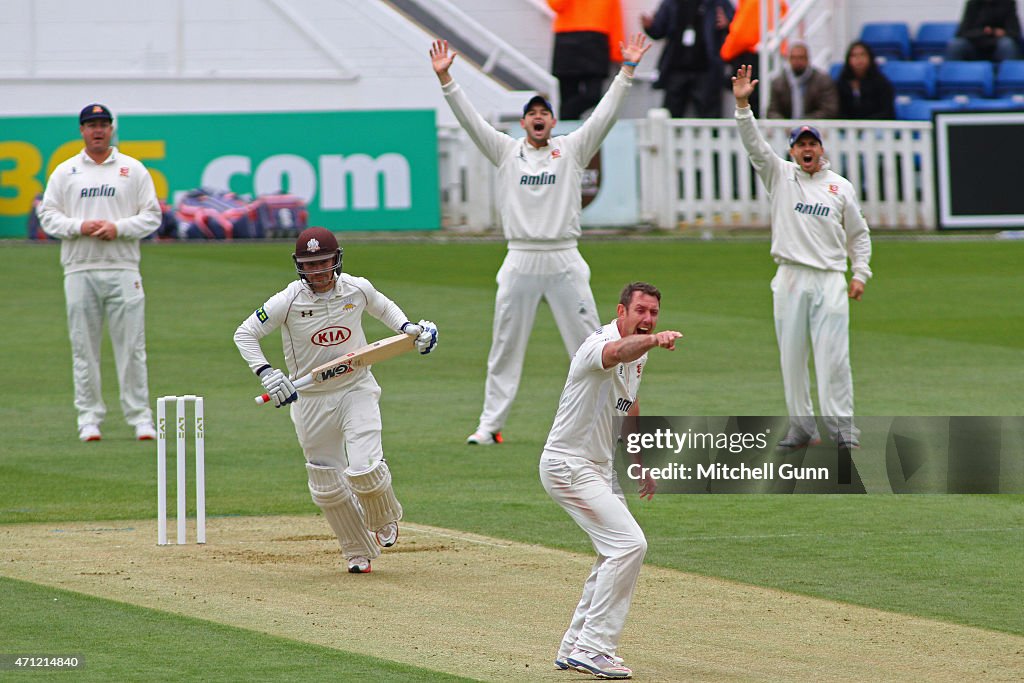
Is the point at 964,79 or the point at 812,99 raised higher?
the point at 964,79

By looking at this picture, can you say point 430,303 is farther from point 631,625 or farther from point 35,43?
point 631,625

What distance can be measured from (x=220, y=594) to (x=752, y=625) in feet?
8.19

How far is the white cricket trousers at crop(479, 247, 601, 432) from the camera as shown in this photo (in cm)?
1216

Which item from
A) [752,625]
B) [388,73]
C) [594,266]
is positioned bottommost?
[752,625]

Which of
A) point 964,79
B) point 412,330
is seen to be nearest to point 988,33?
point 964,79

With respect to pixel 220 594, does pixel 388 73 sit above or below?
above

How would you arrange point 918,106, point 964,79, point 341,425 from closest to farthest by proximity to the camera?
point 341,425, point 918,106, point 964,79

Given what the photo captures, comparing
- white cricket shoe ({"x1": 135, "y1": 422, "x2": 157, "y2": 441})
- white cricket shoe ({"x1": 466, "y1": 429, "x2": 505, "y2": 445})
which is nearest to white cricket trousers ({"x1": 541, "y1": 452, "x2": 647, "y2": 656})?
white cricket shoe ({"x1": 466, "y1": 429, "x2": 505, "y2": 445})

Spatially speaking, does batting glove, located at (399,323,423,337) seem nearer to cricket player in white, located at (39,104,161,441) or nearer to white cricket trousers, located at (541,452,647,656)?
white cricket trousers, located at (541,452,647,656)

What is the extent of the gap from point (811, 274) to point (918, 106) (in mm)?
13722

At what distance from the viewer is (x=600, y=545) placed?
701cm

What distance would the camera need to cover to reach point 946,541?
31.0ft

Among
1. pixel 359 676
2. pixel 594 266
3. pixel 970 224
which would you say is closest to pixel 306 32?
pixel 594 266

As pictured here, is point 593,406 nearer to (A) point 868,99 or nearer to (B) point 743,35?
(A) point 868,99
